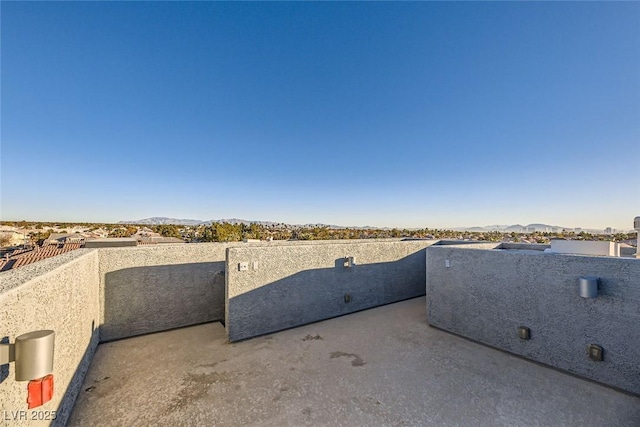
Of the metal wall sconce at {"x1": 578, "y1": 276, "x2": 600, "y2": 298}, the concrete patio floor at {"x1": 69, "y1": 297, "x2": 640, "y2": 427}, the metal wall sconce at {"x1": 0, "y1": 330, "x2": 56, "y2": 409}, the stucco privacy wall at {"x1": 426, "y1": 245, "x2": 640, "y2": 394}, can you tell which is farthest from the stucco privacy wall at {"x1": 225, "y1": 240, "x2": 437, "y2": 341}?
the metal wall sconce at {"x1": 578, "y1": 276, "x2": 600, "y2": 298}

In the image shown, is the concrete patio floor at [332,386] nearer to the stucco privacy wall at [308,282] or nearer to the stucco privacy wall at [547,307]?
the stucco privacy wall at [547,307]

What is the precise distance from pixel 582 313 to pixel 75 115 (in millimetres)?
16969

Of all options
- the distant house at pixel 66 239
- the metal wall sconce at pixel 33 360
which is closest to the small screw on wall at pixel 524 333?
the metal wall sconce at pixel 33 360

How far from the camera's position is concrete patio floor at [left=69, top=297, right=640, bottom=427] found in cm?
338

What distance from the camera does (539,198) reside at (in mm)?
18281

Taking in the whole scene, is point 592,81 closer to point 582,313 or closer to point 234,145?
point 582,313

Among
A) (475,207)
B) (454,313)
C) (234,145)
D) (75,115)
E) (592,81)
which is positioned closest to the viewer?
(454,313)

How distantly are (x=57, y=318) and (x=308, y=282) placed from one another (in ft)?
15.7

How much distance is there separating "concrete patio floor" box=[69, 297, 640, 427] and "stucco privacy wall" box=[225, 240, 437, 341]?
0.62 meters

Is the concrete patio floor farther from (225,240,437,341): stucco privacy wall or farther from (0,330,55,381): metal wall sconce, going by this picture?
(0,330,55,381): metal wall sconce

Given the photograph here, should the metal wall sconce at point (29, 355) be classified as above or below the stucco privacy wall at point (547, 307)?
above

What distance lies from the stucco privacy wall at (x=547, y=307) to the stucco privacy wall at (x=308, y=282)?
208 cm

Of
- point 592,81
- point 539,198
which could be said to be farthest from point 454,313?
point 539,198

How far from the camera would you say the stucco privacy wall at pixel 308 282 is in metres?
5.78
